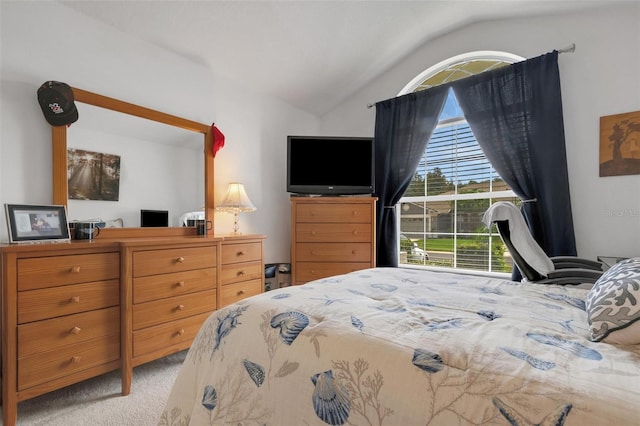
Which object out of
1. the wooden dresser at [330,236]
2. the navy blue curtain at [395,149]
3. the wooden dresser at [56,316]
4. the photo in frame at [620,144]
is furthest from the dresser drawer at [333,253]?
the photo in frame at [620,144]

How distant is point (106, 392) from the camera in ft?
5.85

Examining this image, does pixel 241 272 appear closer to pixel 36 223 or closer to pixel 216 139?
pixel 216 139

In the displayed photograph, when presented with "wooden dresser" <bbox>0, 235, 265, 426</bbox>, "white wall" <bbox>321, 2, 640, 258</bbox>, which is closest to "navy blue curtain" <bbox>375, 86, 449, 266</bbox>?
"white wall" <bbox>321, 2, 640, 258</bbox>

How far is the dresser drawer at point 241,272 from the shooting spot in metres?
2.34

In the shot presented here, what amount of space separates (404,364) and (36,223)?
6.70 feet

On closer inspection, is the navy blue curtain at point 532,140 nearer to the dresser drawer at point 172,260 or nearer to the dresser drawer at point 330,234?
the dresser drawer at point 330,234

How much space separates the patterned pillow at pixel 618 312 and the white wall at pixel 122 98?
8.50 feet

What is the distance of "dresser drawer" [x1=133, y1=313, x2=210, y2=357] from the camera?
1838 millimetres

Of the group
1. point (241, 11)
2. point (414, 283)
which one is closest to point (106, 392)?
point (414, 283)

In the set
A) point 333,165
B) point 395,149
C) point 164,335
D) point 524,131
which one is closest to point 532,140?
point 524,131

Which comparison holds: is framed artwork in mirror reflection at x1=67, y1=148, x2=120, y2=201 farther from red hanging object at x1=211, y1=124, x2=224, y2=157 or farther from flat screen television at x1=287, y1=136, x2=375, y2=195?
flat screen television at x1=287, y1=136, x2=375, y2=195

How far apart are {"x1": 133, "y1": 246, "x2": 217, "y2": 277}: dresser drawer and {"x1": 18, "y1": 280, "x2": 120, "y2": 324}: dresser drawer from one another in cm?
16

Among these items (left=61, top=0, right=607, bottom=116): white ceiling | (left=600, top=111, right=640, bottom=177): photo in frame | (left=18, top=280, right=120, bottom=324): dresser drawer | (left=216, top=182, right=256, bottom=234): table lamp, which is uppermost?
(left=61, top=0, right=607, bottom=116): white ceiling

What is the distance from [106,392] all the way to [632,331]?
7.69 feet
